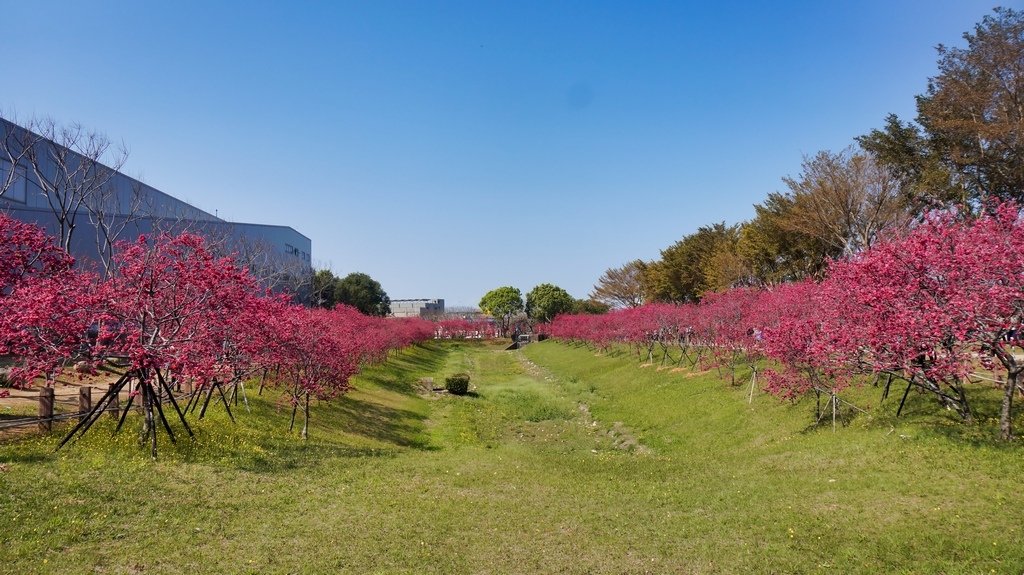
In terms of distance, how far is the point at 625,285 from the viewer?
9281 centimetres

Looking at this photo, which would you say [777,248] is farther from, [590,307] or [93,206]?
[590,307]

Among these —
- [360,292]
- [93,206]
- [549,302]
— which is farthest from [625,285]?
[93,206]

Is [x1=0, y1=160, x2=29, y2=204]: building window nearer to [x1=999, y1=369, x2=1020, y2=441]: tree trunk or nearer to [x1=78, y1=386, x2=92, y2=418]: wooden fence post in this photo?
[x1=78, y1=386, x2=92, y2=418]: wooden fence post

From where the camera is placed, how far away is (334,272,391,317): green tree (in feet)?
267

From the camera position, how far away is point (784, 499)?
12.3 metres

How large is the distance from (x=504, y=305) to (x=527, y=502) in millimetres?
97322

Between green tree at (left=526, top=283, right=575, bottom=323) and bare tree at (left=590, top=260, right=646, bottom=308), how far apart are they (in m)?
7.05

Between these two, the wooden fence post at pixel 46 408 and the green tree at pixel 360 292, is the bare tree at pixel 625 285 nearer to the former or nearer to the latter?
the green tree at pixel 360 292

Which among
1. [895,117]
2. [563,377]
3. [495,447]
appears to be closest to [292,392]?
[495,447]

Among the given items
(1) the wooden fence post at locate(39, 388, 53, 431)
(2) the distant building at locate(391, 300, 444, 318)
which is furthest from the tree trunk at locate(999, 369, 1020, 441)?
A: (2) the distant building at locate(391, 300, 444, 318)

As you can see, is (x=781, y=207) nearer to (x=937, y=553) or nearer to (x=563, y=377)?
(x=563, y=377)

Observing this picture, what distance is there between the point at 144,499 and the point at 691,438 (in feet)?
57.6

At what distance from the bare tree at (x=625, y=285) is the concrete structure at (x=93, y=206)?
48.8 meters

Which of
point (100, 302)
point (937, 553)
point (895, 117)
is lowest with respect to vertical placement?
point (937, 553)
